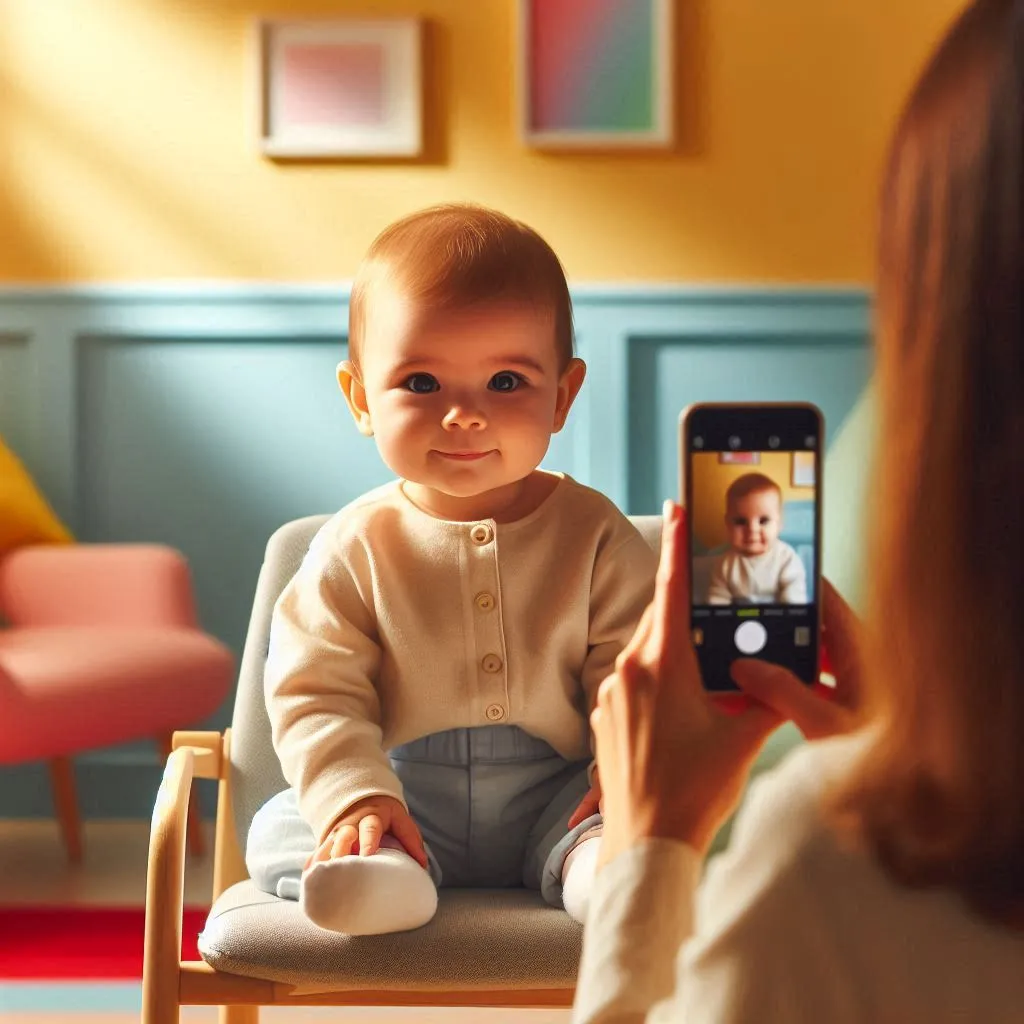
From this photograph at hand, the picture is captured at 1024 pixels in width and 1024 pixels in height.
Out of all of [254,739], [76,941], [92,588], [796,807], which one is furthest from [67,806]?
[796,807]

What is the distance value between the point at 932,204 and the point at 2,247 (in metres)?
3.01

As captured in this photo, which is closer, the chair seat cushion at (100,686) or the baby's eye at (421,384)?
the baby's eye at (421,384)

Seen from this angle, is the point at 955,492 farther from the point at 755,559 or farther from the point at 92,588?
the point at 92,588

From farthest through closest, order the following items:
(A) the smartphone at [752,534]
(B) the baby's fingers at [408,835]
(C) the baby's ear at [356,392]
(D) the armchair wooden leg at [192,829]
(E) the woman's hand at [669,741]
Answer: (D) the armchair wooden leg at [192,829], (C) the baby's ear at [356,392], (B) the baby's fingers at [408,835], (A) the smartphone at [752,534], (E) the woman's hand at [669,741]

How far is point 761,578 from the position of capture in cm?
82

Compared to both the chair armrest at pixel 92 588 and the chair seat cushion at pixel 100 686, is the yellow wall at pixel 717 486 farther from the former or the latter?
the chair armrest at pixel 92 588

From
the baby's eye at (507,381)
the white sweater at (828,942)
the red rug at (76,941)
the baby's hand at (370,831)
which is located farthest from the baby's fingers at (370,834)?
the red rug at (76,941)

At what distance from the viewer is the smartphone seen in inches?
31.6

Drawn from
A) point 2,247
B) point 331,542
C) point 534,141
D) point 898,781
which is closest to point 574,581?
point 331,542

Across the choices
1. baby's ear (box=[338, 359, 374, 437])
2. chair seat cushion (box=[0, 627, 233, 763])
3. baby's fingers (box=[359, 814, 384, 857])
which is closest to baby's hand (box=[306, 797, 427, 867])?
baby's fingers (box=[359, 814, 384, 857])

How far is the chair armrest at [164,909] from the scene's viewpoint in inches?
47.6

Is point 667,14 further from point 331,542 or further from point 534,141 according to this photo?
point 331,542

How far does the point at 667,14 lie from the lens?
3.05 m

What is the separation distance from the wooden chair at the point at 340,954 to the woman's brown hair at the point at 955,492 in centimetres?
73
